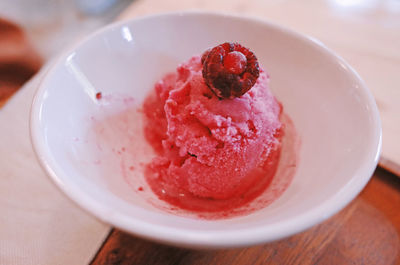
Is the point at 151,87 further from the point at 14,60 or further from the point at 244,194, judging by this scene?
the point at 14,60

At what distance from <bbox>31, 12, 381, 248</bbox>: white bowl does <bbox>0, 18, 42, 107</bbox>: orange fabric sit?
71 cm

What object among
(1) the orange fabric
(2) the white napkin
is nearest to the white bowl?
(2) the white napkin

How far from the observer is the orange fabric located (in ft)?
5.09

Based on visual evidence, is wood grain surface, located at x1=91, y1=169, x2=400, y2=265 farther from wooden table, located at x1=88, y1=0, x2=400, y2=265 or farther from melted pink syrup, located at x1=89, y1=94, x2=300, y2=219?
melted pink syrup, located at x1=89, y1=94, x2=300, y2=219

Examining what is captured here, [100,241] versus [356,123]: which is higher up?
[356,123]

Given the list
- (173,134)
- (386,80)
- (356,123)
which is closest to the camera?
(356,123)

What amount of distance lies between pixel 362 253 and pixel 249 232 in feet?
1.59

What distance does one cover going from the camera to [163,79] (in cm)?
112

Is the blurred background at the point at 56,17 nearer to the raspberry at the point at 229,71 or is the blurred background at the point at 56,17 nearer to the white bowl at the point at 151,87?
the white bowl at the point at 151,87

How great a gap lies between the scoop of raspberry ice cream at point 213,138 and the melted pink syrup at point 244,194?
0.07ft

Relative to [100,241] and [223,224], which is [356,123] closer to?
[223,224]

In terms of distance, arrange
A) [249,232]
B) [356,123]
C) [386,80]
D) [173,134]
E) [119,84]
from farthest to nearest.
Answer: [386,80] → [119,84] → [173,134] → [356,123] → [249,232]

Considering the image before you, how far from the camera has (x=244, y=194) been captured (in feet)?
3.18

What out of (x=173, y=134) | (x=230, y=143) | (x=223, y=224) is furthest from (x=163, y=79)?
(x=223, y=224)
